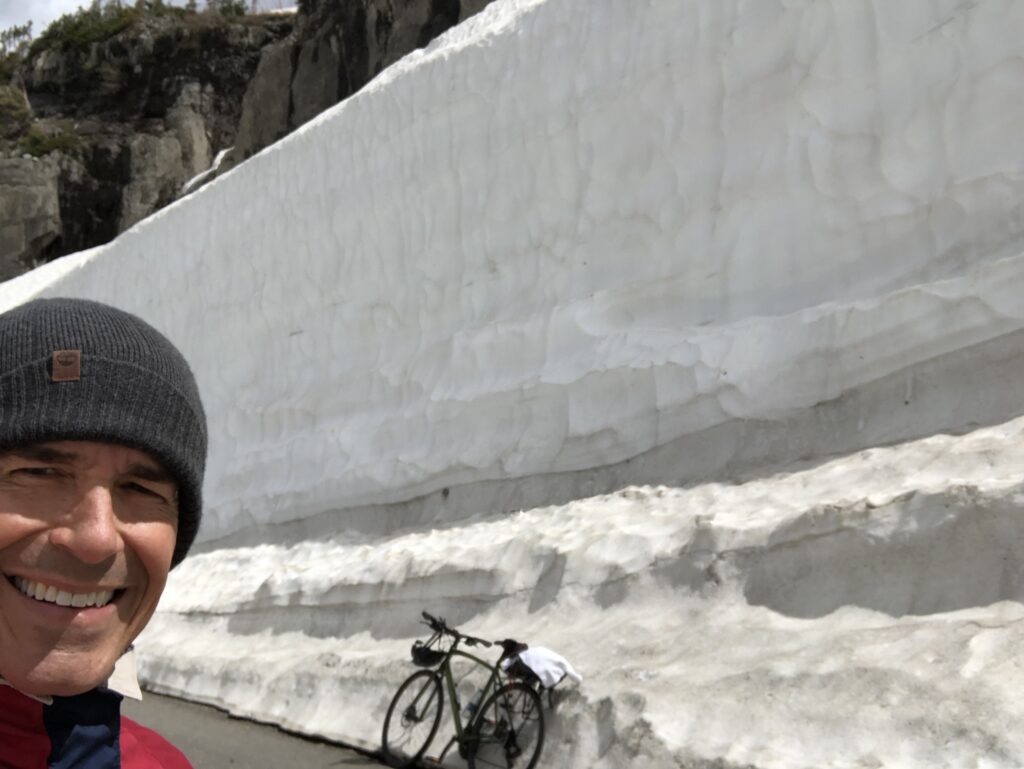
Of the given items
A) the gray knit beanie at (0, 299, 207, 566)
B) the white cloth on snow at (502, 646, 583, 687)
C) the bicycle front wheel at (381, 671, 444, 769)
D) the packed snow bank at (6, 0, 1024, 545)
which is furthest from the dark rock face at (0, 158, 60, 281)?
the gray knit beanie at (0, 299, 207, 566)

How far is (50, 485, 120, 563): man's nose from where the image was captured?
129cm

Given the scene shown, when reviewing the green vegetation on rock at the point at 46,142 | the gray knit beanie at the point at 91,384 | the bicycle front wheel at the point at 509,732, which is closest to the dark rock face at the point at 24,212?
the green vegetation on rock at the point at 46,142

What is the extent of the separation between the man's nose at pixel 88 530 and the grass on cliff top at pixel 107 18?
1463 inches

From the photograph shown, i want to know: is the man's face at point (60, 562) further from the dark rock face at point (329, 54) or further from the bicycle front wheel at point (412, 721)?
the dark rock face at point (329, 54)

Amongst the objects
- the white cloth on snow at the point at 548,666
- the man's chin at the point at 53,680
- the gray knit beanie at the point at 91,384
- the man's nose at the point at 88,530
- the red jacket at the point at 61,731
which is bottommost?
the white cloth on snow at the point at 548,666

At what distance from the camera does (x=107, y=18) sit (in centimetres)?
3703

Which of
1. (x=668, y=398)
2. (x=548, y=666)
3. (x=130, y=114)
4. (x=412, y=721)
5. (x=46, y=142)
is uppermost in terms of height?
(x=130, y=114)

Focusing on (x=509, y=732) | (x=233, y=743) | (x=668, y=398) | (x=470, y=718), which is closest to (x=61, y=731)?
(x=509, y=732)

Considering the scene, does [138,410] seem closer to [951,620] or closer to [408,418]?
[951,620]

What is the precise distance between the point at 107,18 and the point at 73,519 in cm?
4070

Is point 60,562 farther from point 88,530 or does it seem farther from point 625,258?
point 625,258

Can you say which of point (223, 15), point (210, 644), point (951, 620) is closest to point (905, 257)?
point (951, 620)

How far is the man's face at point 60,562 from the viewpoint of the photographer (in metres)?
1.29

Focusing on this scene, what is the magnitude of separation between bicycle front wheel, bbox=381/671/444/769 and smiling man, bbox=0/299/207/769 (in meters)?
3.78
